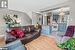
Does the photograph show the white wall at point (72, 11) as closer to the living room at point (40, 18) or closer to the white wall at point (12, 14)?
the living room at point (40, 18)

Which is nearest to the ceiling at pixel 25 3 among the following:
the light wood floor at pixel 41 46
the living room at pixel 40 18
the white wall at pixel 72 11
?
the living room at pixel 40 18

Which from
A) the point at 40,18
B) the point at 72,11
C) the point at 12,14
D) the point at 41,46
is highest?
the point at 72,11

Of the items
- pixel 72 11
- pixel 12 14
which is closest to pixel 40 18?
pixel 12 14

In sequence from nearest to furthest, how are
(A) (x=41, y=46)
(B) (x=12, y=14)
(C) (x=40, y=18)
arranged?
1. (A) (x=41, y=46)
2. (B) (x=12, y=14)
3. (C) (x=40, y=18)

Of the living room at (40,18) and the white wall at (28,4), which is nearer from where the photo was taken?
the living room at (40,18)

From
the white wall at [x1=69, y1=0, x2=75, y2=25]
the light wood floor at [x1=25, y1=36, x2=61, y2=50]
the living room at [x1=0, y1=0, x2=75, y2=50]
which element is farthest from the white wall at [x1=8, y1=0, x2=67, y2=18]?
the light wood floor at [x1=25, y1=36, x2=61, y2=50]

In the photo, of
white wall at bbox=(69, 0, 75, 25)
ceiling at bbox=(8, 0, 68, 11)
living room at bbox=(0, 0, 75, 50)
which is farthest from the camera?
white wall at bbox=(69, 0, 75, 25)

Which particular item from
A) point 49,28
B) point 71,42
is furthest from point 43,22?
point 71,42

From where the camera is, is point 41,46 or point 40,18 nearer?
point 41,46

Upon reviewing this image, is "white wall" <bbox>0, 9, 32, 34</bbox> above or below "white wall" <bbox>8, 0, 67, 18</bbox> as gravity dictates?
below

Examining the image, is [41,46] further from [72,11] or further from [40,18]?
[40,18]

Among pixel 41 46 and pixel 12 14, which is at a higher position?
pixel 12 14

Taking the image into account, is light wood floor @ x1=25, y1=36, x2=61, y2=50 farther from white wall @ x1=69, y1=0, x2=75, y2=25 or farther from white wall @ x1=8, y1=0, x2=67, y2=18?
white wall @ x1=8, y1=0, x2=67, y2=18

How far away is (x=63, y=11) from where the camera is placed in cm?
732
